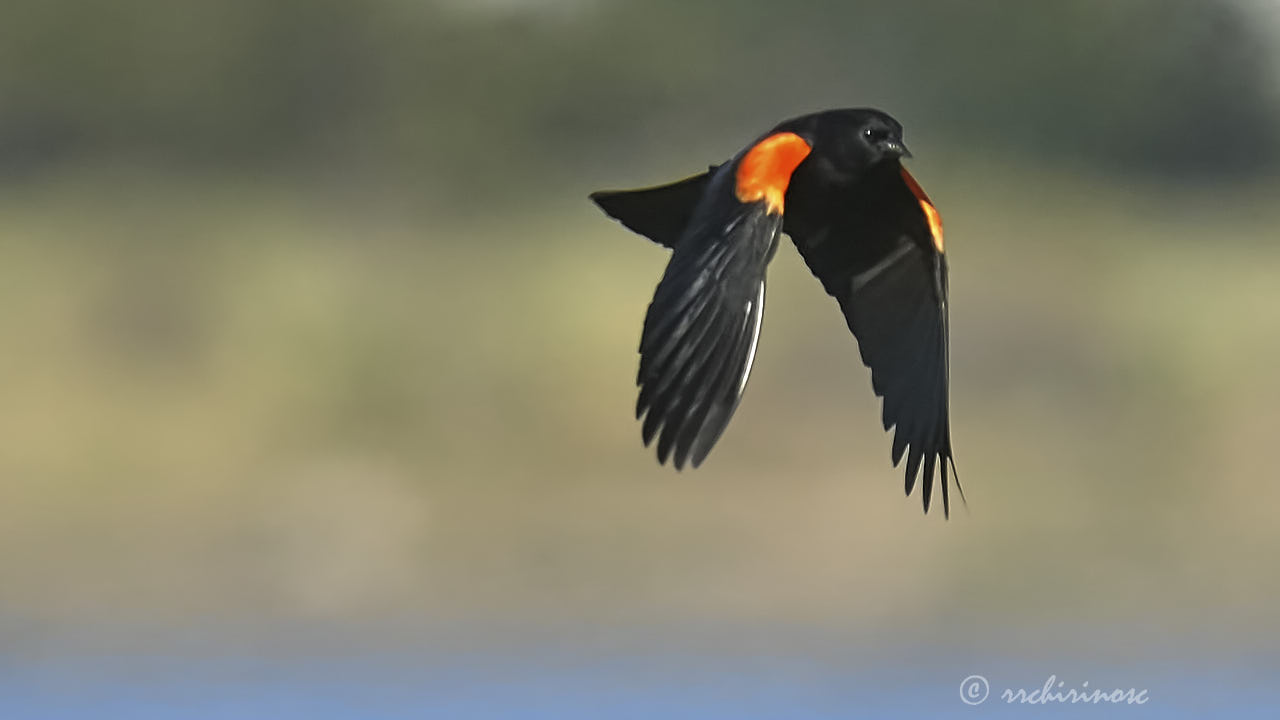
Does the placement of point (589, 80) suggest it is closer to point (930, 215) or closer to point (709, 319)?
point (930, 215)

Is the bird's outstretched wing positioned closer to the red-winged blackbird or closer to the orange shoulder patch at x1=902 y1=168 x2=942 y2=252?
the red-winged blackbird

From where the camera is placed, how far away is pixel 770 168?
4023 mm

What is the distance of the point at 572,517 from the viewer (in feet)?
35.4

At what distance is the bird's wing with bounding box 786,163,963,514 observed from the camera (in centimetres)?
440

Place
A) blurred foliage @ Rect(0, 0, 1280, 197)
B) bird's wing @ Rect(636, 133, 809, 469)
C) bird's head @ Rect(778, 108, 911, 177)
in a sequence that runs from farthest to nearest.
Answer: blurred foliage @ Rect(0, 0, 1280, 197) < bird's head @ Rect(778, 108, 911, 177) < bird's wing @ Rect(636, 133, 809, 469)

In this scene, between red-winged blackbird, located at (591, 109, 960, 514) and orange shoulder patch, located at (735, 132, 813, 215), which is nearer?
red-winged blackbird, located at (591, 109, 960, 514)

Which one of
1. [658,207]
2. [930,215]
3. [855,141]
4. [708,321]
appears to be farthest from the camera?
[658,207]

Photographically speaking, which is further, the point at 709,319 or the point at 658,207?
the point at 658,207

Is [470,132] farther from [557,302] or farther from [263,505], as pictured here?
[263,505]

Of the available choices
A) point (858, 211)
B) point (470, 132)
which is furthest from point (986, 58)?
point (858, 211)

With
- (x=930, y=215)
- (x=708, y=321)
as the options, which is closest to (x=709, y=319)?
(x=708, y=321)

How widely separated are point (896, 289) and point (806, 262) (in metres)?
0.20

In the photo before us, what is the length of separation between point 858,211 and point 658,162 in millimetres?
11221

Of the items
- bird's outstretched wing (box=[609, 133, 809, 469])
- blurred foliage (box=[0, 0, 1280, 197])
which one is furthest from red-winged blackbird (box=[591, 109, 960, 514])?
blurred foliage (box=[0, 0, 1280, 197])
